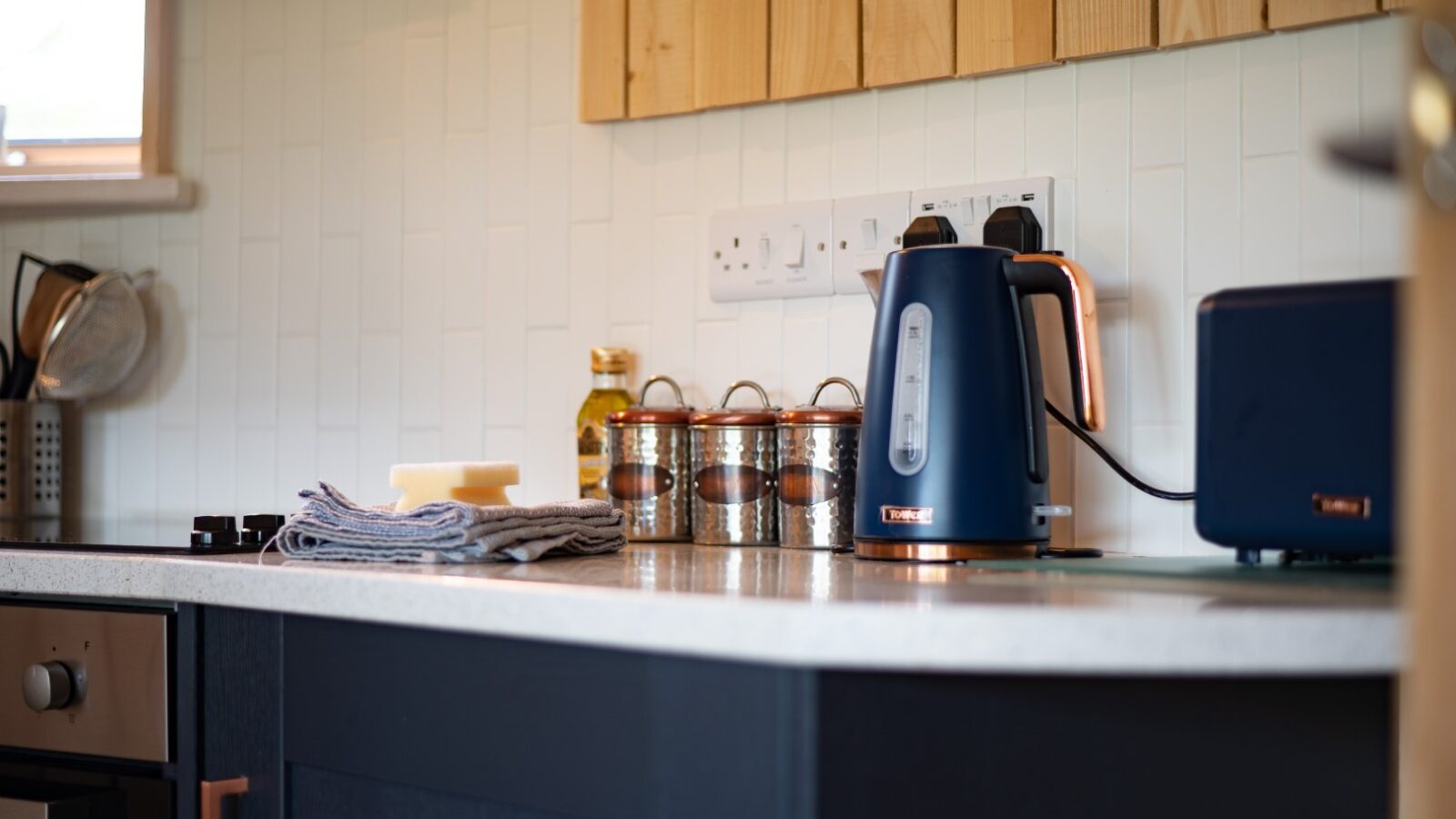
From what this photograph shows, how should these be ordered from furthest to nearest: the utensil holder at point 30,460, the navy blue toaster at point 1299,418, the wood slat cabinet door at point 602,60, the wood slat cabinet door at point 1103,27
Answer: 1. the utensil holder at point 30,460
2. the wood slat cabinet door at point 602,60
3. the wood slat cabinet door at point 1103,27
4. the navy blue toaster at point 1299,418

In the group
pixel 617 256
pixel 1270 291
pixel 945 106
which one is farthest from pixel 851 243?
pixel 1270 291

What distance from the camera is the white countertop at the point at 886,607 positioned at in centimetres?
80

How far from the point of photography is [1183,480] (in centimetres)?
138

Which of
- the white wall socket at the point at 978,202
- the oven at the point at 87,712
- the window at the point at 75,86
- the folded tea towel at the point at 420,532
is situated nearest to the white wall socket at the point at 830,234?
the white wall socket at the point at 978,202

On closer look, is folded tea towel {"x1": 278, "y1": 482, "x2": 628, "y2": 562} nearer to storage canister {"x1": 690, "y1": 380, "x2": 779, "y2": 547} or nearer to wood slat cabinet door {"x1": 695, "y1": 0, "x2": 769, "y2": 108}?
storage canister {"x1": 690, "y1": 380, "x2": 779, "y2": 547}

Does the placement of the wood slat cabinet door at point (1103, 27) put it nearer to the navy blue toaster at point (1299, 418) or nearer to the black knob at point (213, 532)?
the navy blue toaster at point (1299, 418)

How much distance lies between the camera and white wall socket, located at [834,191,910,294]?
1533 millimetres

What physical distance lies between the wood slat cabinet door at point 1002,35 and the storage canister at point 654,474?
0.48 metres

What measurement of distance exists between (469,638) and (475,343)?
2.79 ft

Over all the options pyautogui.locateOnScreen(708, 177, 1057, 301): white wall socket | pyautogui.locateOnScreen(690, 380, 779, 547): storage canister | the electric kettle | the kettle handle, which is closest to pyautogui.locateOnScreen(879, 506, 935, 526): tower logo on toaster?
the electric kettle

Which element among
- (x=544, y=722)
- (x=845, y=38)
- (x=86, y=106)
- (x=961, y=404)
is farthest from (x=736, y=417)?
(x=86, y=106)

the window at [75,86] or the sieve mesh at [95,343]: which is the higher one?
the window at [75,86]

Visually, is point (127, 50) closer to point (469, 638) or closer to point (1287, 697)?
point (469, 638)

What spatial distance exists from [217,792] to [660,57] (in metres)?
0.96
